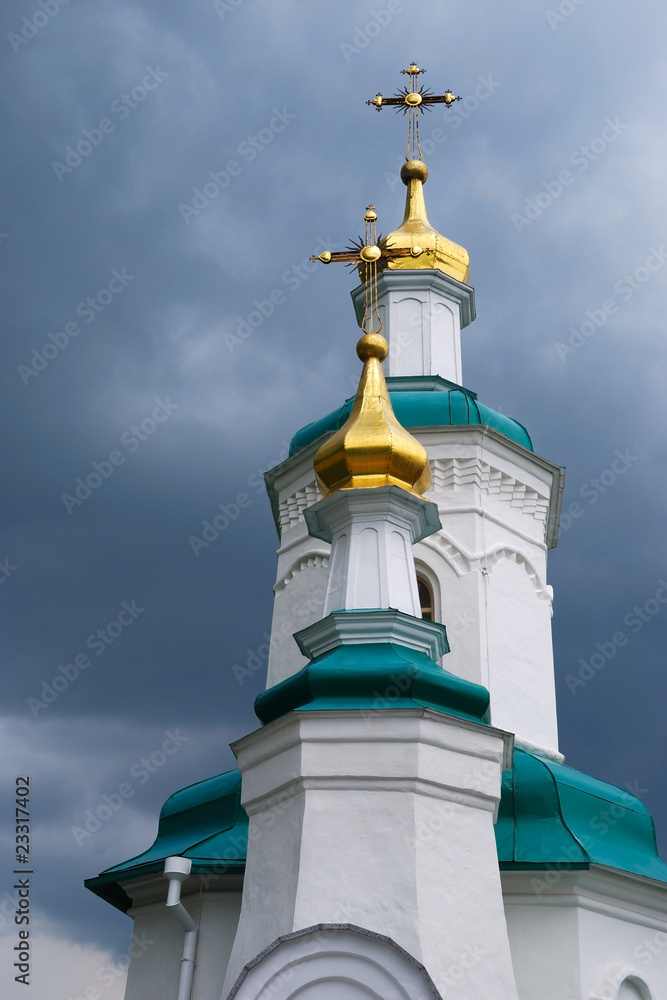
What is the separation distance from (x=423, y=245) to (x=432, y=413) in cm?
318

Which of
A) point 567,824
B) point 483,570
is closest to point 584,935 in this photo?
point 567,824

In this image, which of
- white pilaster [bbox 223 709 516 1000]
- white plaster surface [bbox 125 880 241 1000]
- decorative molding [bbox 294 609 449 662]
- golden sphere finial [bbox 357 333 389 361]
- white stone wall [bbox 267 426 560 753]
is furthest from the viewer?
white stone wall [bbox 267 426 560 753]

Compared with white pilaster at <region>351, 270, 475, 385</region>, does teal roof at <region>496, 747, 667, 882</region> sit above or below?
below

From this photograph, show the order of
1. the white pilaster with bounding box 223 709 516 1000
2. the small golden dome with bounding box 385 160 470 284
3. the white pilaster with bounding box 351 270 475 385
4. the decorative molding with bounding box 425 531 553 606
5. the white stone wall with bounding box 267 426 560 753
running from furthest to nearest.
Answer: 1. the small golden dome with bounding box 385 160 470 284
2. the white pilaster with bounding box 351 270 475 385
3. the decorative molding with bounding box 425 531 553 606
4. the white stone wall with bounding box 267 426 560 753
5. the white pilaster with bounding box 223 709 516 1000

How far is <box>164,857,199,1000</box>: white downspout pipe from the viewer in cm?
1001

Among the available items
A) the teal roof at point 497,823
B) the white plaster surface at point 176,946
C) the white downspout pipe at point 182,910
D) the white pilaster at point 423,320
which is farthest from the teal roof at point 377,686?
the white pilaster at point 423,320

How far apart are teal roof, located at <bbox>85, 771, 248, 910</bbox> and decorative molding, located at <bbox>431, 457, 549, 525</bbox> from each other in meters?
3.83

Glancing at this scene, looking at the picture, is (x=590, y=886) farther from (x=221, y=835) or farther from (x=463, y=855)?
(x=221, y=835)

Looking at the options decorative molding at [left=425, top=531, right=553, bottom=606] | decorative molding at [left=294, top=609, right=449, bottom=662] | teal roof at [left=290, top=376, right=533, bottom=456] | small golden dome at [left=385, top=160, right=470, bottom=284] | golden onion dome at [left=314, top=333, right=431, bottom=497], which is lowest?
decorative molding at [left=294, top=609, right=449, bottom=662]

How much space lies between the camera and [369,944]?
778cm

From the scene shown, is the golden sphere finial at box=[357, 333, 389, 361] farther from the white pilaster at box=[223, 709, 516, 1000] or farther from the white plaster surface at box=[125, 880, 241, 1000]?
the white plaster surface at box=[125, 880, 241, 1000]

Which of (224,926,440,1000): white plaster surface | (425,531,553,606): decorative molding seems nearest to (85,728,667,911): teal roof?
(224,926,440,1000): white plaster surface

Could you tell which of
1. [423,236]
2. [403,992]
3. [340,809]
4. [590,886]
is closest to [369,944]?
[403,992]

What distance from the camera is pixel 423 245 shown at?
52.3 ft
